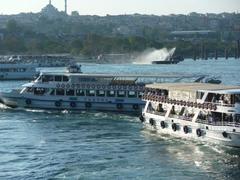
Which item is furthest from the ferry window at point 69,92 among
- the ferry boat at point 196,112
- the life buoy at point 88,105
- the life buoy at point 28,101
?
the ferry boat at point 196,112

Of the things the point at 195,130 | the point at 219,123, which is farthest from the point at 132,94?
the point at 219,123

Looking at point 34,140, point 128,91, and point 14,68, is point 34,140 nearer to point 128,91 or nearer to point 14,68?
point 128,91

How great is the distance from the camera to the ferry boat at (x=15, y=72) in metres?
93.4

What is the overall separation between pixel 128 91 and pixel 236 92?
15947 millimetres

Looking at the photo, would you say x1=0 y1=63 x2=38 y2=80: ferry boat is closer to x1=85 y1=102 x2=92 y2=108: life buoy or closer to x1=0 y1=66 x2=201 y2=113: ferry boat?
x1=0 y1=66 x2=201 y2=113: ferry boat

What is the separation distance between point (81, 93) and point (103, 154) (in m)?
18.0

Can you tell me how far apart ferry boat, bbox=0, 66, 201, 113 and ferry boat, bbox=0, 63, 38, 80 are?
127 feet

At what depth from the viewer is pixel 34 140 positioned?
129 feet

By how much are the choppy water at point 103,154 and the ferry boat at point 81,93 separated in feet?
15.6

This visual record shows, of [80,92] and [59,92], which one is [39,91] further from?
[80,92]

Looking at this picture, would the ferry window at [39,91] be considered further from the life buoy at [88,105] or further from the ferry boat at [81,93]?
the life buoy at [88,105]

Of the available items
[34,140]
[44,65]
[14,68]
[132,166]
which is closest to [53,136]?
[34,140]

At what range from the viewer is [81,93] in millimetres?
52250

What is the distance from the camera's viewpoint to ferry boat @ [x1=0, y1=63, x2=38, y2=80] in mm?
93375
